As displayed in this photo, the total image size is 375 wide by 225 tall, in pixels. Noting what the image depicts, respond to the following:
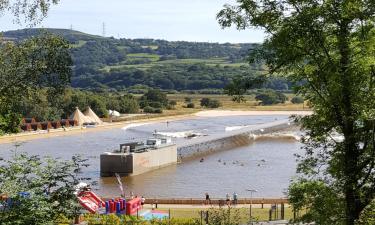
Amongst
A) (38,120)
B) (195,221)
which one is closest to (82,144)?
(38,120)

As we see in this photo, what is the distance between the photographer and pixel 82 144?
86.2 meters

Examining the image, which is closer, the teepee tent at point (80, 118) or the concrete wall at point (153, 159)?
the concrete wall at point (153, 159)

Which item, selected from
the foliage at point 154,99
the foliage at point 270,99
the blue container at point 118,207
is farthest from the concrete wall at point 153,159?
the foliage at point 270,99

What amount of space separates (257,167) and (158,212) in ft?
97.2

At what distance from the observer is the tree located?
525 inches

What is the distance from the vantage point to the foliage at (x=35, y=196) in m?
14.9

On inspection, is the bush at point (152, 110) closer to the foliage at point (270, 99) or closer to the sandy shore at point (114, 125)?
the sandy shore at point (114, 125)

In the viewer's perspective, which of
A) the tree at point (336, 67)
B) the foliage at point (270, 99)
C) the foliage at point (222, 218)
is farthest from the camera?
the foliage at point (270, 99)

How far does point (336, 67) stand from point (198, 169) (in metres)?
50.0

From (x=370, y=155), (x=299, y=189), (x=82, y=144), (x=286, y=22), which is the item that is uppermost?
(x=286, y=22)

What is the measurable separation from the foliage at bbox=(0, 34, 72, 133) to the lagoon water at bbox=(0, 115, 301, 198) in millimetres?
8750

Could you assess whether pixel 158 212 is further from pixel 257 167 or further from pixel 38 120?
pixel 38 120

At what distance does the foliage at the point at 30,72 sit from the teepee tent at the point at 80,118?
97.4 meters

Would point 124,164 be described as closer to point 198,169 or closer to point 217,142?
point 198,169
